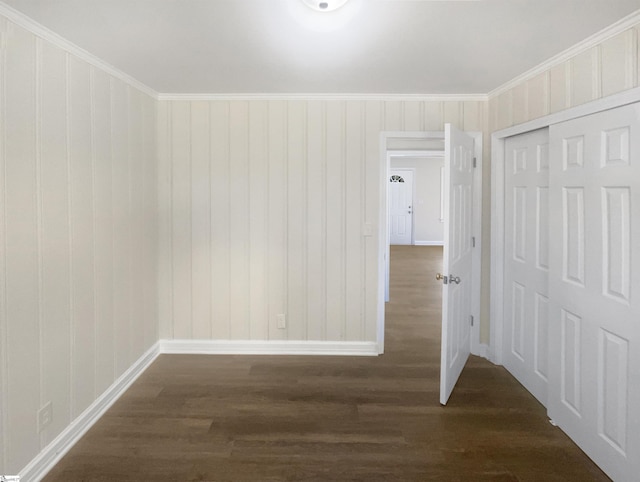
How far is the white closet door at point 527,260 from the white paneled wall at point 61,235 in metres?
2.98

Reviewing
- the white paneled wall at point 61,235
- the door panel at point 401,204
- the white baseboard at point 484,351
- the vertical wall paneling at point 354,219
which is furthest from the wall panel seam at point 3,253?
the door panel at point 401,204

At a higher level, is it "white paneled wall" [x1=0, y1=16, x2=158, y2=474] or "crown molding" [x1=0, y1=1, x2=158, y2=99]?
"crown molding" [x1=0, y1=1, x2=158, y2=99]

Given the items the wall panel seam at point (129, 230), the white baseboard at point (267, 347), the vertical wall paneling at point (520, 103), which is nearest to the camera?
the vertical wall paneling at point (520, 103)

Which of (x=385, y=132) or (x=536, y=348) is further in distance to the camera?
(x=385, y=132)

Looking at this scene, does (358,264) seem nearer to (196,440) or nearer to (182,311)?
(182,311)

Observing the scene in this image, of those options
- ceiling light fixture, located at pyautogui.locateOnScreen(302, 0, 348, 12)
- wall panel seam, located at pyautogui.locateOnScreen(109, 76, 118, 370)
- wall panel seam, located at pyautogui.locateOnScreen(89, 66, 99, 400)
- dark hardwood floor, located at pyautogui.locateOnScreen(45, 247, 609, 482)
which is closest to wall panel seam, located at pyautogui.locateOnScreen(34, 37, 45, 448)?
wall panel seam, located at pyautogui.locateOnScreen(89, 66, 99, 400)

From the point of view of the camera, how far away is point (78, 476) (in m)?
1.98

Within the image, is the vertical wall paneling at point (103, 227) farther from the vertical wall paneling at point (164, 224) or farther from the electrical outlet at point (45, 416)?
the vertical wall paneling at point (164, 224)

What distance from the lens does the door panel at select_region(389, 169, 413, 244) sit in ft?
38.3

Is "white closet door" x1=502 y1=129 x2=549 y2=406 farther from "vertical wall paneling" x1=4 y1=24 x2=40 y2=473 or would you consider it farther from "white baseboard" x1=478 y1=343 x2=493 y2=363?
"vertical wall paneling" x1=4 y1=24 x2=40 y2=473

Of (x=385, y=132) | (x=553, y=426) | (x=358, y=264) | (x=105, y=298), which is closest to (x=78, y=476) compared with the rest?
(x=105, y=298)

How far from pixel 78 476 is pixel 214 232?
202cm

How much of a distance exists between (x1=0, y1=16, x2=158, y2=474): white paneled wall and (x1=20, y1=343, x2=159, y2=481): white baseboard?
0.04 m

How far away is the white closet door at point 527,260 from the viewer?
8.97 feet
